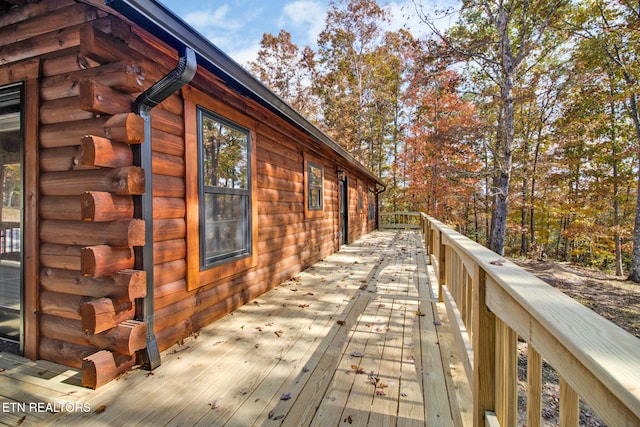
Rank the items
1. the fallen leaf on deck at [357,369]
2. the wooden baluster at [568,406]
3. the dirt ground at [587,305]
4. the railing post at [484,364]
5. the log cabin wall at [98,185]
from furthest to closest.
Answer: the dirt ground at [587,305] < the fallen leaf on deck at [357,369] < the log cabin wall at [98,185] < the railing post at [484,364] < the wooden baluster at [568,406]

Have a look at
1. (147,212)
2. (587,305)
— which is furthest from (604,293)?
(147,212)

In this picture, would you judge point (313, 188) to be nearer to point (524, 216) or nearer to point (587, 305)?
point (587, 305)

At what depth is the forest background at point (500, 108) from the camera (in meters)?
8.17

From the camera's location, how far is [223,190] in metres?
3.09

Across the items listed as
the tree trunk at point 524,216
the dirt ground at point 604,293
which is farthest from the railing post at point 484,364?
the tree trunk at point 524,216

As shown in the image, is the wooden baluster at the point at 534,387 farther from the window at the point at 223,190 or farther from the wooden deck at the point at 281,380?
the window at the point at 223,190

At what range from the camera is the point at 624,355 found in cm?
50

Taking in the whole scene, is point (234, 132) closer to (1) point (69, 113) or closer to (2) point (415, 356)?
(1) point (69, 113)

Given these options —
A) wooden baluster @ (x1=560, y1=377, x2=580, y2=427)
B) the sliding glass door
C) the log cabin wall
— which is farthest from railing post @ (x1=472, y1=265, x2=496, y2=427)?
the sliding glass door

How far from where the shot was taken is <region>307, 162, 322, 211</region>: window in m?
5.77

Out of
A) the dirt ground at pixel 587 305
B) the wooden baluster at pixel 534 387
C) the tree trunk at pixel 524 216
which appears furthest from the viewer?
the tree trunk at pixel 524 216

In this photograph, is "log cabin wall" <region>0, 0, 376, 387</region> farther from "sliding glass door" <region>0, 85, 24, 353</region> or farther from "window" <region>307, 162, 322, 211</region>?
"window" <region>307, 162, 322, 211</region>

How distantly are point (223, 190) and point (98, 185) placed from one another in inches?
45.4

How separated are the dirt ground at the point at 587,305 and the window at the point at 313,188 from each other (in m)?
3.73
